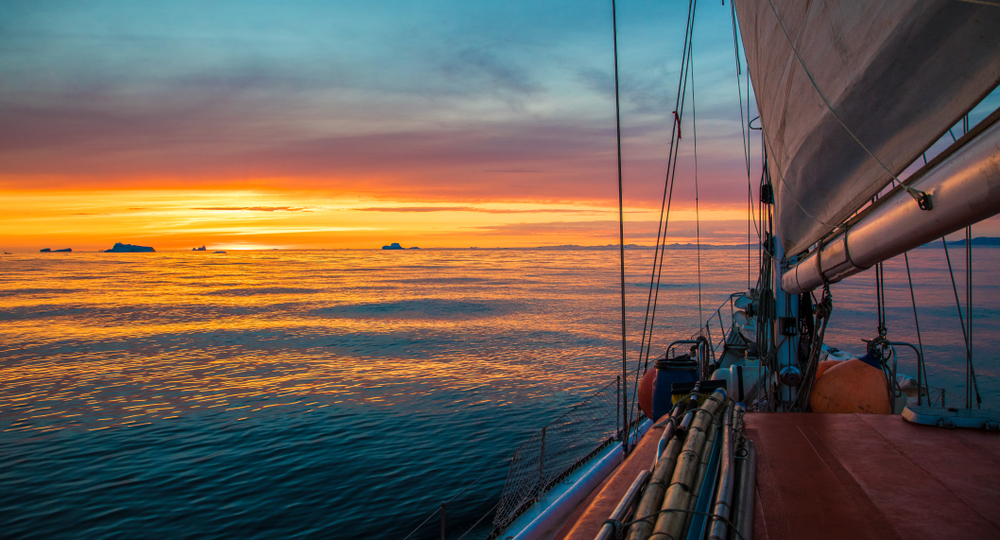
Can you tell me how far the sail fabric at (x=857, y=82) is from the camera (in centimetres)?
256

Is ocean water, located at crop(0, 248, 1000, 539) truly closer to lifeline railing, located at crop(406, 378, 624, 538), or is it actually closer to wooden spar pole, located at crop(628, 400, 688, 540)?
lifeline railing, located at crop(406, 378, 624, 538)

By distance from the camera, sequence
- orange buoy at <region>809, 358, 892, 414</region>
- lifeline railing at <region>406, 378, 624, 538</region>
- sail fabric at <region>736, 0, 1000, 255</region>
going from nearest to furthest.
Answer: sail fabric at <region>736, 0, 1000, 255</region>, orange buoy at <region>809, 358, 892, 414</region>, lifeline railing at <region>406, 378, 624, 538</region>

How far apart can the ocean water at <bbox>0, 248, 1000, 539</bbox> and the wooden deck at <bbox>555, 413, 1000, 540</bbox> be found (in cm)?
898

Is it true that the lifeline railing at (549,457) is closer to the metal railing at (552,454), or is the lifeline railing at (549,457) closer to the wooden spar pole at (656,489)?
the metal railing at (552,454)

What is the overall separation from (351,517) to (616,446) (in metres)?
6.21

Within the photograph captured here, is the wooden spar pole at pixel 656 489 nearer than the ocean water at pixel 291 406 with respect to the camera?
Yes

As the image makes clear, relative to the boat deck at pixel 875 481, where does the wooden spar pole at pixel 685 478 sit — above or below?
above

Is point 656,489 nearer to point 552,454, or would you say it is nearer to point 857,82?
point 857,82

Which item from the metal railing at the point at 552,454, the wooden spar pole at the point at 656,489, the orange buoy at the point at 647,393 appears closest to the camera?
the wooden spar pole at the point at 656,489

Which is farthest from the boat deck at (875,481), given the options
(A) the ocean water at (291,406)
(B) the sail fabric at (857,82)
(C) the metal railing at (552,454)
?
(A) the ocean water at (291,406)

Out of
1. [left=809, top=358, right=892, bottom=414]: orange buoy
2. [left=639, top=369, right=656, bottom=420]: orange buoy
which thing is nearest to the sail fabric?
[left=809, top=358, right=892, bottom=414]: orange buoy

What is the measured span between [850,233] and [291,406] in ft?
68.9

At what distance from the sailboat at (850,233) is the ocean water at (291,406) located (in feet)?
30.1

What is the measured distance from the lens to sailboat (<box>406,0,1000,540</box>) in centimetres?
264
